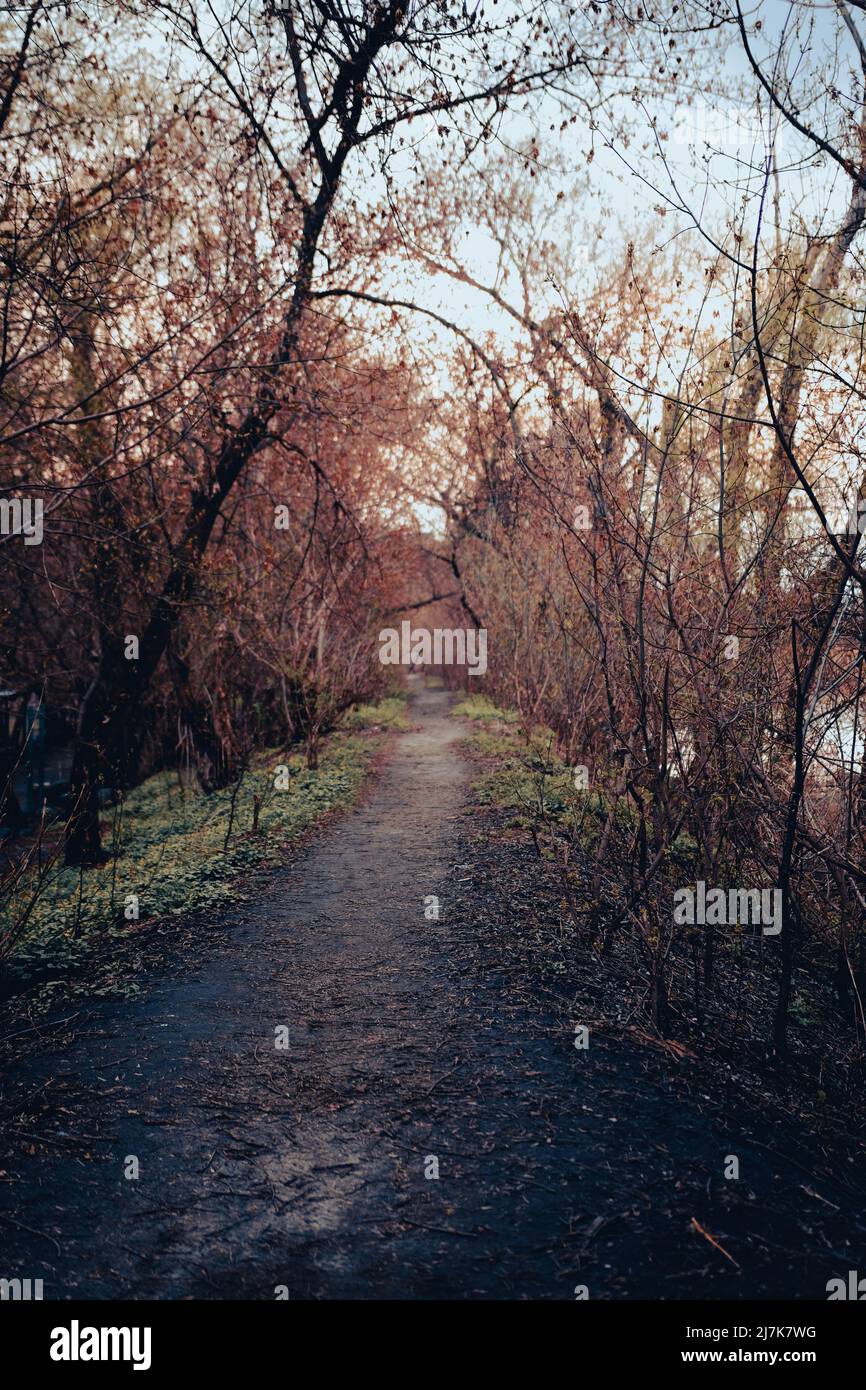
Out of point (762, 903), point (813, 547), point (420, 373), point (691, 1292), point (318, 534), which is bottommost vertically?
point (691, 1292)

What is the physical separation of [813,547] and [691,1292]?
3590 mm

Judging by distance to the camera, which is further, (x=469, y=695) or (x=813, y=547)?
(x=469, y=695)

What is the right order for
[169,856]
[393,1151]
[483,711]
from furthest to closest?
[483,711] < [169,856] < [393,1151]

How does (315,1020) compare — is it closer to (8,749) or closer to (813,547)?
(813,547)

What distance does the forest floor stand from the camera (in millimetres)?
2900

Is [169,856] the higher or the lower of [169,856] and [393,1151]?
the higher

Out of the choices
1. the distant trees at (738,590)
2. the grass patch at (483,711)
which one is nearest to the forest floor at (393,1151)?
the distant trees at (738,590)

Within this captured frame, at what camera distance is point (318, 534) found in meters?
12.4

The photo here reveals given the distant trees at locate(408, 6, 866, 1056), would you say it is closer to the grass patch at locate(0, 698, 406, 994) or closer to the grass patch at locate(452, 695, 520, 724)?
the grass patch at locate(0, 698, 406, 994)

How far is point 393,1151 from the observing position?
138 inches

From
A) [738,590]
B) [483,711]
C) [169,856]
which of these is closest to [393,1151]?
[738,590]

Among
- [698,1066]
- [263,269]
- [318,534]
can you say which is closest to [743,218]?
[698,1066]

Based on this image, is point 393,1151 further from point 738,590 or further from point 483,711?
point 483,711

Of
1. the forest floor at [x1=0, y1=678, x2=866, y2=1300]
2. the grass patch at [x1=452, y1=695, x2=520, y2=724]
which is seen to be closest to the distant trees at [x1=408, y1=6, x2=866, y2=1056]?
the forest floor at [x1=0, y1=678, x2=866, y2=1300]
